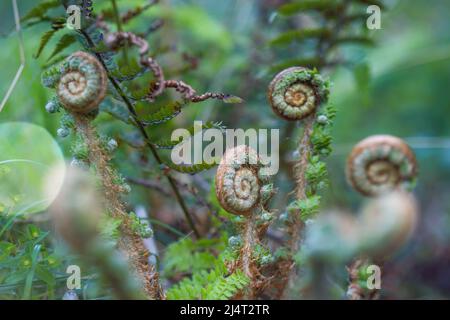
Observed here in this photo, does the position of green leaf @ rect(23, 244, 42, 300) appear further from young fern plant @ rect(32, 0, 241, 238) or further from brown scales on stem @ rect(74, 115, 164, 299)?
young fern plant @ rect(32, 0, 241, 238)

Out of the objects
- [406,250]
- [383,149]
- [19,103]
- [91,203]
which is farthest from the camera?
[406,250]

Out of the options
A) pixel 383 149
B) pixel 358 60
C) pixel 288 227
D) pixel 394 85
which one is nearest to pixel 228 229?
pixel 288 227

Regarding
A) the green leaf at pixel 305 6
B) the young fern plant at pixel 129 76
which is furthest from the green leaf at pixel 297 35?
the young fern plant at pixel 129 76
